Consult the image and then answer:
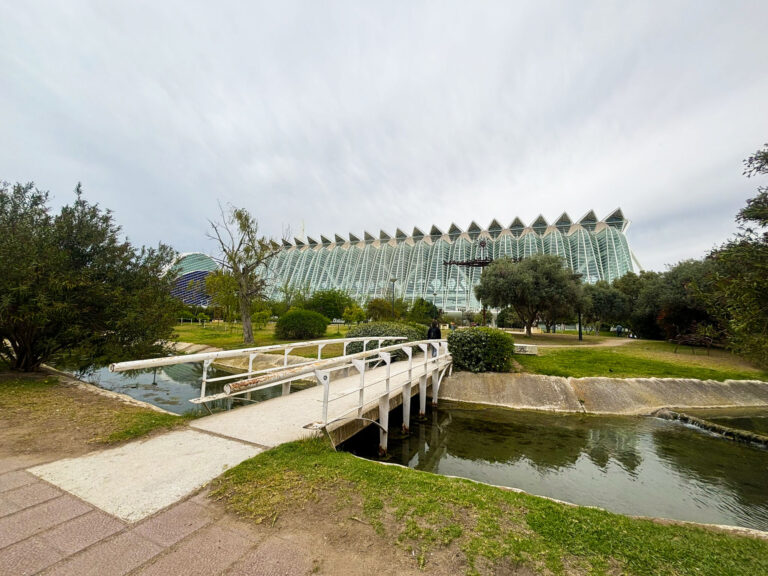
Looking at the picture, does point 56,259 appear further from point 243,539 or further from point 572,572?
point 572,572

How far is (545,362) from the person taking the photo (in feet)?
49.7

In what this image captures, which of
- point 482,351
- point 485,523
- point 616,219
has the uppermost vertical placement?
point 616,219

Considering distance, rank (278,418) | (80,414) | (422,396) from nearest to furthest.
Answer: (80,414), (278,418), (422,396)

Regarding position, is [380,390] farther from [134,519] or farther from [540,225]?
[540,225]

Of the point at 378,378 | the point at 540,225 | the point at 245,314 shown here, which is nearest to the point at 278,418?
the point at 378,378

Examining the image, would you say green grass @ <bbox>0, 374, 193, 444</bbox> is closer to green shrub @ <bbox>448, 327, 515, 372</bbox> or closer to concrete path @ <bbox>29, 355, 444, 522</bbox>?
concrete path @ <bbox>29, 355, 444, 522</bbox>

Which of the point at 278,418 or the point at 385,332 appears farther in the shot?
the point at 385,332

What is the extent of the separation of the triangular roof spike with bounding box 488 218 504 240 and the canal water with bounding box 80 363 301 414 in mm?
95515

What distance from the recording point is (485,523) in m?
3.13

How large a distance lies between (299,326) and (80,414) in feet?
65.9

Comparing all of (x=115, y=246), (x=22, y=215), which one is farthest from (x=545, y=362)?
(x=22, y=215)

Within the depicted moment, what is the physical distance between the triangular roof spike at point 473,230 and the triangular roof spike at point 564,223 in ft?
69.5

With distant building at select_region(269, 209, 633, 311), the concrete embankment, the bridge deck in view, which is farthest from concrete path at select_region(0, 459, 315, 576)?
distant building at select_region(269, 209, 633, 311)

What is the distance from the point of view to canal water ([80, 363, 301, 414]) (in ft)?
34.6
